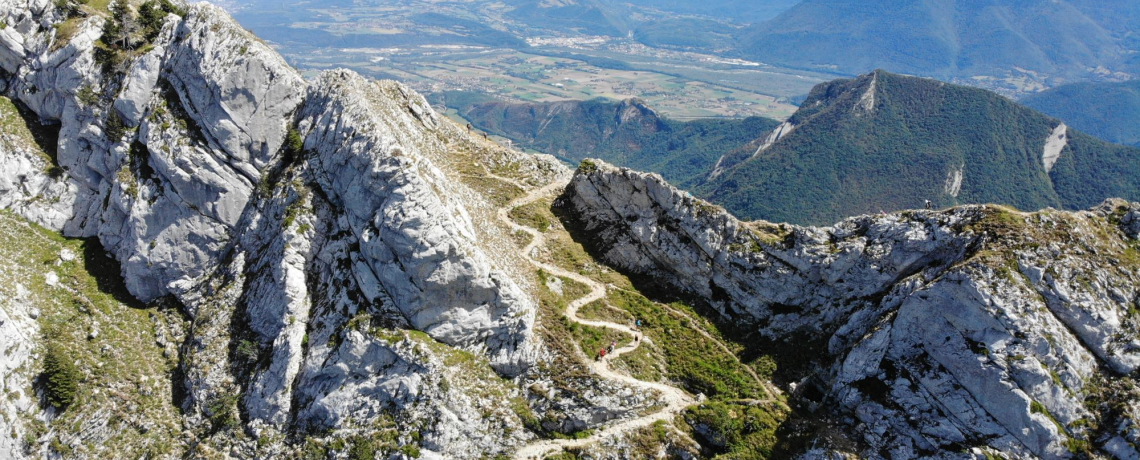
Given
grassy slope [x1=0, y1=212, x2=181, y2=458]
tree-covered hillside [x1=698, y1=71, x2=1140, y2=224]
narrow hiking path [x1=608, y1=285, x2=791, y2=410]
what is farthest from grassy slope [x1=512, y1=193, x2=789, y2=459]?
tree-covered hillside [x1=698, y1=71, x2=1140, y2=224]

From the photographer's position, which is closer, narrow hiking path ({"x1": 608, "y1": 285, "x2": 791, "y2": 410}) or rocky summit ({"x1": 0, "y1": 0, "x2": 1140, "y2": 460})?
rocky summit ({"x1": 0, "y1": 0, "x2": 1140, "y2": 460})

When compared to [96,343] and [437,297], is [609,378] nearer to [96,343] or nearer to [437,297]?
[437,297]

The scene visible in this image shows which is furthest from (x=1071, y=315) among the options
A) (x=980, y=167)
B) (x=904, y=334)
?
(x=980, y=167)

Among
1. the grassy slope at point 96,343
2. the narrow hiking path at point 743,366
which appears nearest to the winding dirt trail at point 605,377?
the narrow hiking path at point 743,366

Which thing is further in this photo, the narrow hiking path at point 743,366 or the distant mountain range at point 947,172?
the distant mountain range at point 947,172

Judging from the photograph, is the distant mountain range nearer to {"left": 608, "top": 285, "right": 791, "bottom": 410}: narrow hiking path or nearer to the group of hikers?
{"left": 608, "top": 285, "right": 791, "bottom": 410}: narrow hiking path

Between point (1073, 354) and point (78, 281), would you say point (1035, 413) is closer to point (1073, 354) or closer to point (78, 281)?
point (1073, 354)

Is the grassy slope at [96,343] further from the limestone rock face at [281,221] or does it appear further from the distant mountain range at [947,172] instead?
the distant mountain range at [947,172]
